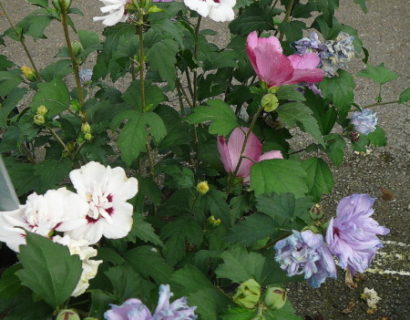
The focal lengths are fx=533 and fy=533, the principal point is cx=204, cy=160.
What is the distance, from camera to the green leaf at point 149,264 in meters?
1.07

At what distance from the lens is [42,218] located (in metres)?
0.74

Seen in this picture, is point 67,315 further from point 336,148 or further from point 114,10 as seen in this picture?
point 336,148

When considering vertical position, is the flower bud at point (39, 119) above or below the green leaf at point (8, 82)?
above

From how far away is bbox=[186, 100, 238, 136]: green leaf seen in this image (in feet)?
3.58

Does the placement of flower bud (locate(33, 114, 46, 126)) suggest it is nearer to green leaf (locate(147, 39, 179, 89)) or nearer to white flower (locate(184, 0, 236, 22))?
green leaf (locate(147, 39, 179, 89))

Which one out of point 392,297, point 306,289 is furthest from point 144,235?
point 392,297

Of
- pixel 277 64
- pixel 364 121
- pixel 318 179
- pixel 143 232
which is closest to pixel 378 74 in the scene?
pixel 364 121

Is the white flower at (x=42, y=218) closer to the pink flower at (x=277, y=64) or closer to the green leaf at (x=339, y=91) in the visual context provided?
the pink flower at (x=277, y=64)

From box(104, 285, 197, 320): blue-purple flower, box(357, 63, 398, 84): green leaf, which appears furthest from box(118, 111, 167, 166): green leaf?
box(357, 63, 398, 84): green leaf

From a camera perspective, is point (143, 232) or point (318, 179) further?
point (318, 179)

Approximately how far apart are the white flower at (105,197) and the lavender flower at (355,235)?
1.02 ft

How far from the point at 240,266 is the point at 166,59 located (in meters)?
0.45

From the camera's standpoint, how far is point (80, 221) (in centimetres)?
75

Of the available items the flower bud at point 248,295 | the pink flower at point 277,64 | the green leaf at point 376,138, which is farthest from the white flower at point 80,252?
the green leaf at point 376,138
